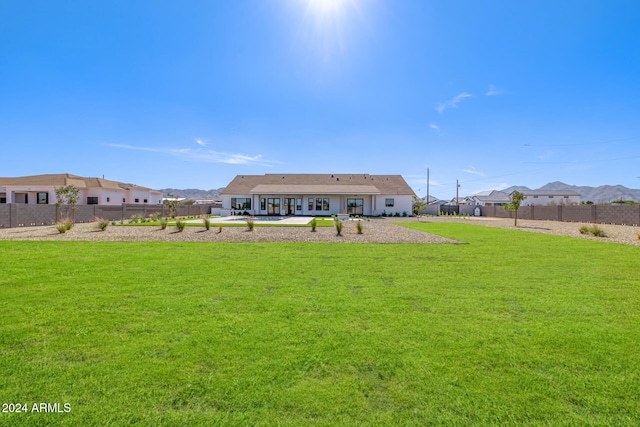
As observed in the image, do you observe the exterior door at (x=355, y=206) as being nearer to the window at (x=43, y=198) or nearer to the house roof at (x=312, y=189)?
the house roof at (x=312, y=189)

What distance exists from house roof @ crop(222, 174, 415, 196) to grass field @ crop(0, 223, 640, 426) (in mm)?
30787

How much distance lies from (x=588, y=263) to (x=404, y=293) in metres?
5.86

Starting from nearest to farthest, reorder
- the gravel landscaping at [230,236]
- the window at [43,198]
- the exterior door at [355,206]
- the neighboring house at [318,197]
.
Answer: the gravel landscaping at [230,236], the neighboring house at [318,197], the window at [43,198], the exterior door at [355,206]

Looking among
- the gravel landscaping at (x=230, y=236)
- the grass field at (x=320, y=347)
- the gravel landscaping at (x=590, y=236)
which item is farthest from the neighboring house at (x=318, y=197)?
the grass field at (x=320, y=347)

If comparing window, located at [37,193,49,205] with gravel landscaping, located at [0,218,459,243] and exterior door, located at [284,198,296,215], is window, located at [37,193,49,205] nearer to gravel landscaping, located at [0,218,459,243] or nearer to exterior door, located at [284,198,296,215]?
gravel landscaping, located at [0,218,459,243]

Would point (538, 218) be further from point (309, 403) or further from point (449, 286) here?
point (309, 403)

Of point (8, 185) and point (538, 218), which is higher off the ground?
point (8, 185)

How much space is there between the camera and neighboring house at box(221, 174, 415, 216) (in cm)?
3659

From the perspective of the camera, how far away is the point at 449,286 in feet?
18.0

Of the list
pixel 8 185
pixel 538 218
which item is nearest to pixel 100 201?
pixel 8 185

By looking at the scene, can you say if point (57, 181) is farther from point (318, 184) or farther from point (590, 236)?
point (590, 236)

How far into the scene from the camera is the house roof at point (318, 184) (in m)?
37.6

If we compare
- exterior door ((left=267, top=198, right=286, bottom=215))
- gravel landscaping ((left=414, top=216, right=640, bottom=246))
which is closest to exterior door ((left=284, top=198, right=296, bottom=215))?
exterior door ((left=267, top=198, right=286, bottom=215))

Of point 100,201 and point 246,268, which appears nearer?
point 246,268
